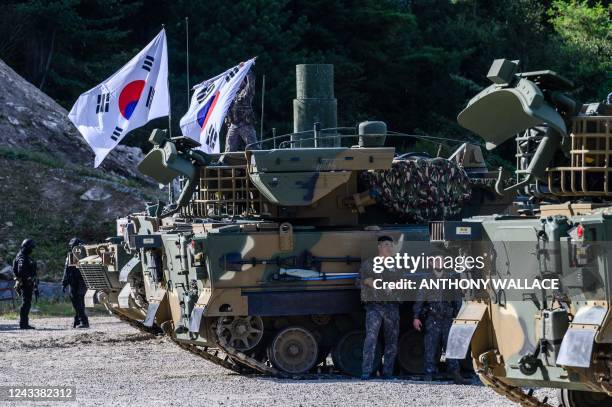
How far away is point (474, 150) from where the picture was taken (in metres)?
17.8

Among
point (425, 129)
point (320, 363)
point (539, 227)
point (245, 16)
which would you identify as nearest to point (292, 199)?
point (320, 363)

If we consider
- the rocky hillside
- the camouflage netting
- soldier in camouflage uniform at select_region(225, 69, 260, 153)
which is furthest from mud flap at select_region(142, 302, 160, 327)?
the rocky hillside

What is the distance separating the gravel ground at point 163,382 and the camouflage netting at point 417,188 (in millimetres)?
2324

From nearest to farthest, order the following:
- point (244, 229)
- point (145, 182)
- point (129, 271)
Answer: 1. point (244, 229)
2. point (129, 271)
3. point (145, 182)

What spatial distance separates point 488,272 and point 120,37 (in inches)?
1095

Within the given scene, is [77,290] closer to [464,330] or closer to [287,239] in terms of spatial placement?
[287,239]

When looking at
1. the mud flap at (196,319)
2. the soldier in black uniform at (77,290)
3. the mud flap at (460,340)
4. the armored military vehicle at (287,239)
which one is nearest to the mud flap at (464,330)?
the mud flap at (460,340)

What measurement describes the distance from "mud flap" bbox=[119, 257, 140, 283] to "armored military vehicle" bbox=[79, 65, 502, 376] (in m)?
1.54

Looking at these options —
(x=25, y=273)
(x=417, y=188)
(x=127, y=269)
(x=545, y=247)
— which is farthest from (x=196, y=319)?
(x=25, y=273)

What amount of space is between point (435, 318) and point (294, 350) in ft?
5.68

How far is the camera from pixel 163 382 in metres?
15.5

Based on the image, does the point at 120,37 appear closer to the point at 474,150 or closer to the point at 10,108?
the point at 10,108

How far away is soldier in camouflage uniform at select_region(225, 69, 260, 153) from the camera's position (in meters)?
21.8

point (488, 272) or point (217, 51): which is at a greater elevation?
point (217, 51)
